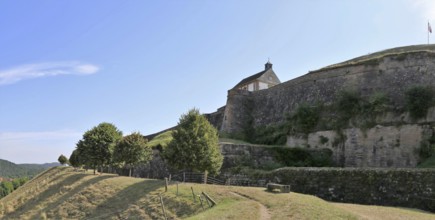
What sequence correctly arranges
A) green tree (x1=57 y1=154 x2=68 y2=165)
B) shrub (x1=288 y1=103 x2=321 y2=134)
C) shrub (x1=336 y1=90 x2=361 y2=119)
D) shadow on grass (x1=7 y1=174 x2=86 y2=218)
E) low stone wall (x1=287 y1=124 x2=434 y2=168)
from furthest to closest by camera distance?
green tree (x1=57 y1=154 x2=68 y2=165) → shrub (x1=288 y1=103 x2=321 y2=134) → shrub (x1=336 y1=90 x2=361 y2=119) → shadow on grass (x1=7 y1=174 x2=86 y2=218) → low stone wall (x1=287 y1=124 x2=434 y2=168)

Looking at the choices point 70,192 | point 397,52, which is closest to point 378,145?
point 397,52

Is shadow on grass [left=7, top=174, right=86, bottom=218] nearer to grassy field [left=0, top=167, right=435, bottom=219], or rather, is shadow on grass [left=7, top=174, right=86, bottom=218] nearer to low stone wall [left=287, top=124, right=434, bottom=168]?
grassy field [left=0, top=167, right=435, bottom=219]

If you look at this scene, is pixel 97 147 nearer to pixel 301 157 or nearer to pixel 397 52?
pixel 301 157

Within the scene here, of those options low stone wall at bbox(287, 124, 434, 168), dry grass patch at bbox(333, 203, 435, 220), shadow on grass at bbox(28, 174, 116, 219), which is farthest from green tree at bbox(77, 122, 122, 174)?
dry grass patch at bbox(333, 203, 435, 220)

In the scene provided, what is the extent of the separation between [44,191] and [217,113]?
20060 millimetres

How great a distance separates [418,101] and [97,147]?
23.9 metres

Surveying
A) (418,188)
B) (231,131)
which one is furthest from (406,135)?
(231,131)

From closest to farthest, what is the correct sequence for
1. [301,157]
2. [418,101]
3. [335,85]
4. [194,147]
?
[194,147]
[418,101]
[301,157]
[335,85]

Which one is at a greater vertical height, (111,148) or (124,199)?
(111,148)

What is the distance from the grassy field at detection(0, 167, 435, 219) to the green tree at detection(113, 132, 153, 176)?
253 centimetres

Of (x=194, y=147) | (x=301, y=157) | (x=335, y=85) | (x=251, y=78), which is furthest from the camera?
(x=251, y=78)

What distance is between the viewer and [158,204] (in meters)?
20.1

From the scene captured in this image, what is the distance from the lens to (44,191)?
31312 millimetres

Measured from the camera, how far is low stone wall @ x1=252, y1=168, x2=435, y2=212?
16656 mm
